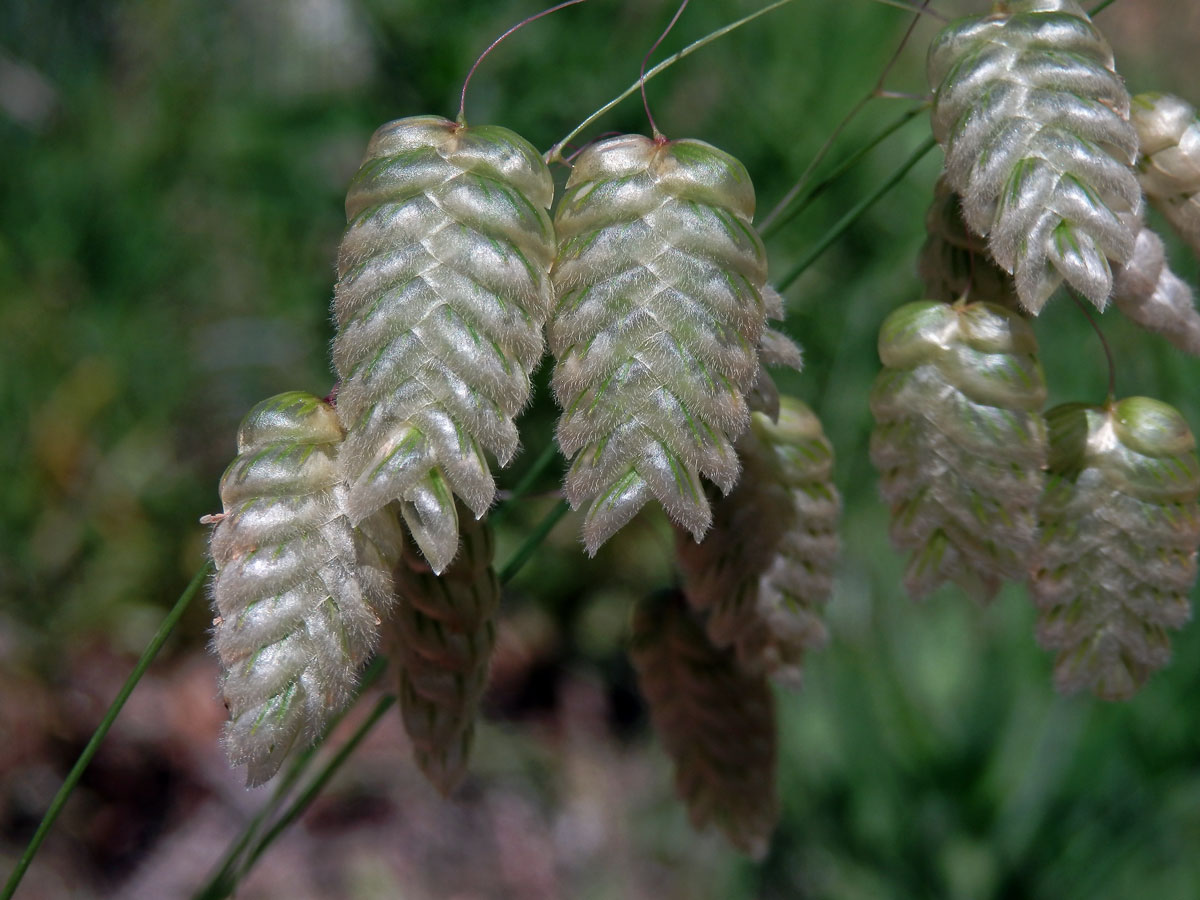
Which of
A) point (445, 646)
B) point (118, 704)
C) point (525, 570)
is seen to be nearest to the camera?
point (118, 704)

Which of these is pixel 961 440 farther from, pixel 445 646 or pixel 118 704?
pixel 118 704

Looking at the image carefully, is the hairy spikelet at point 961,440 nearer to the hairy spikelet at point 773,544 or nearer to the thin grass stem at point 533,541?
the hairy spikelet at point 773,544

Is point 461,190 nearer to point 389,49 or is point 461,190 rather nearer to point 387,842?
point 389,49

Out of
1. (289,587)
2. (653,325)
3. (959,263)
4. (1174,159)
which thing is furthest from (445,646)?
(1174,159)

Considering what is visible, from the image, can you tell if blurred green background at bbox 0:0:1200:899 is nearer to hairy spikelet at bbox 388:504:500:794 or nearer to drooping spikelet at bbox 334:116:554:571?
hairy spikelet at bbox 388:504:500:794

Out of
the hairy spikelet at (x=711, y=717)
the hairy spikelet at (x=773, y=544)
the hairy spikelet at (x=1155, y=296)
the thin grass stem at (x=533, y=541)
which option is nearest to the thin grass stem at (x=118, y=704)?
the thin grass stem at (x=533, y=541)

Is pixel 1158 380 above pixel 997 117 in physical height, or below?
below

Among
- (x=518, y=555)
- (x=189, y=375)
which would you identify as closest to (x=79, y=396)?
(x=189, y=375)
